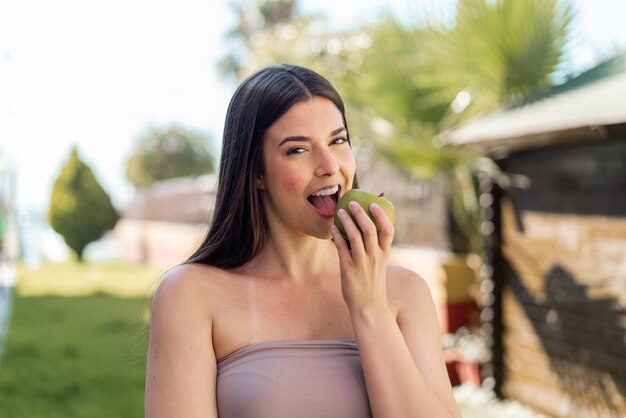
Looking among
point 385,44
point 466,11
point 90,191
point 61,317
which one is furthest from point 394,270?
point 90,191

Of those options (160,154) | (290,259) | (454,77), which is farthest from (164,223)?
(160,154)

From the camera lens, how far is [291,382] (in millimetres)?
1635

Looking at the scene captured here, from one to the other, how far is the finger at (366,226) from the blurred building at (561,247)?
297cm

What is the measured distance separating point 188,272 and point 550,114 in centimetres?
391

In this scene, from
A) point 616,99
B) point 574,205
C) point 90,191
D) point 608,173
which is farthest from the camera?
point 90,191

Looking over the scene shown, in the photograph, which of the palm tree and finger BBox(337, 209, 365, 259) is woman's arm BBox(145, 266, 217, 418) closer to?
finger BBox(337, 209, 365, 259)

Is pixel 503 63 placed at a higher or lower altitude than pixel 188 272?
higher

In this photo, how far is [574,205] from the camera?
522 cm

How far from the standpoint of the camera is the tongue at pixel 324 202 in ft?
5.61

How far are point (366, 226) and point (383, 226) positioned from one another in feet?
0.18

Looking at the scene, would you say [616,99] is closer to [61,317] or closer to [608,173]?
[608,173]

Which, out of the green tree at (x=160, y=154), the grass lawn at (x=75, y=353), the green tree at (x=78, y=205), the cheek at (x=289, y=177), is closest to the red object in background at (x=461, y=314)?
the grass lawn at (x=75, y=353)

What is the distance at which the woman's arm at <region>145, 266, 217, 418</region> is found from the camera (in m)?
1.56

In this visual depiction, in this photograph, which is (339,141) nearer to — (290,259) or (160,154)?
(290,259)
